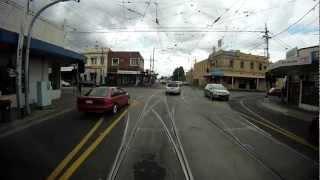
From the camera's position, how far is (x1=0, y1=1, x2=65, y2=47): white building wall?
55.0 ft

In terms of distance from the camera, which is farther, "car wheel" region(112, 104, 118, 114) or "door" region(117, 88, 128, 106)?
"door" region(117, 88, 128, 106)

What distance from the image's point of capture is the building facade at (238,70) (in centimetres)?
6169

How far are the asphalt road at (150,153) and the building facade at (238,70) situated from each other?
49.7m

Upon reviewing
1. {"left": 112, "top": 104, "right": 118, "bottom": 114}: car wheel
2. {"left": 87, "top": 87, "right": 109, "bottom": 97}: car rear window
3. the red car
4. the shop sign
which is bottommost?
{"left": 112, "top": 104, "right": 118, "bottom": 114}: car wheel

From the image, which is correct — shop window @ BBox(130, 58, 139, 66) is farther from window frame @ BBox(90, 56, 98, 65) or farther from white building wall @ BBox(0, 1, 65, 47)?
white building wall @ BBox(0, 1, 65, 47)

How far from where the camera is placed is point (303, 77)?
25.8 metres

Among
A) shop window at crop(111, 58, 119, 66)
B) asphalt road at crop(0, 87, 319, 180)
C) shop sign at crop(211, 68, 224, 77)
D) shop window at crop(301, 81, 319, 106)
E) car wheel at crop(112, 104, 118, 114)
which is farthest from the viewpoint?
shop window at crop(111, 58, 119, 66)

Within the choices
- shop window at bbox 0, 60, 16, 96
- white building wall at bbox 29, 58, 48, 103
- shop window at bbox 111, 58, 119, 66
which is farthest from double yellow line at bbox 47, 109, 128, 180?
shop window at bbox 111, 58, 119, 66

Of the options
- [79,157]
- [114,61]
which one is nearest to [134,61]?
[114,61]

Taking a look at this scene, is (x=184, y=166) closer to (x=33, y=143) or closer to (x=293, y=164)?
(x=293, y=164)

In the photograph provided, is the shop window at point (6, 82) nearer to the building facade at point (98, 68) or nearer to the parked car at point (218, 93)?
→ the parked car at point (218, 93)

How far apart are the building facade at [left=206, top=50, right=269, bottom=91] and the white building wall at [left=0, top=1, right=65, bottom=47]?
42446mm

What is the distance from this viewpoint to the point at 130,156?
7.96 m

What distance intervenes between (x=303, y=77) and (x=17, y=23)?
22380 mm
